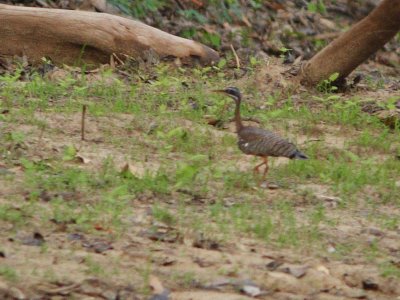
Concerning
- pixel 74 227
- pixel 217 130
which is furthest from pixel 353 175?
pixel 74 227

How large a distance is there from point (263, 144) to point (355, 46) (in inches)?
136

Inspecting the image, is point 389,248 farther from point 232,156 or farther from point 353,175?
point 232,156

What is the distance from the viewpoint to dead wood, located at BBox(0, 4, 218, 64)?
1184 cm

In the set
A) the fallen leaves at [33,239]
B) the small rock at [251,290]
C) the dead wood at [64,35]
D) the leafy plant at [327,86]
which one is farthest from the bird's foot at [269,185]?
the dead wood at [64,35]

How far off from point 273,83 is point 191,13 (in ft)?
11.9

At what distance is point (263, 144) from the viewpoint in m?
8.54

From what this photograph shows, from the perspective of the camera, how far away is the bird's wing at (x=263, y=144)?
8469mm

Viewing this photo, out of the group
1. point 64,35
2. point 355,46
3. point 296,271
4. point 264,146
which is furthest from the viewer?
point 64,35

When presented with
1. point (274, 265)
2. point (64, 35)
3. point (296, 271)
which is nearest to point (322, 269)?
point (296, 271)

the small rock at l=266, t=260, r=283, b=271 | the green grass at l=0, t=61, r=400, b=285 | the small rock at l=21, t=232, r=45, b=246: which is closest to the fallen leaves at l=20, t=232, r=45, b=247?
the small rock at l=21, t=232, r=45, b=246

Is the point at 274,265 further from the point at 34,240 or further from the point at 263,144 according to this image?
the point at 263,144

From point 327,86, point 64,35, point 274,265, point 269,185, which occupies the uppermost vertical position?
point 64,35

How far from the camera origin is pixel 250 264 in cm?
661

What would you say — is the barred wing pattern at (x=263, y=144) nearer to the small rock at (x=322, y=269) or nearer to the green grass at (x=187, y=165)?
the green grass at (x=187, y=165)
